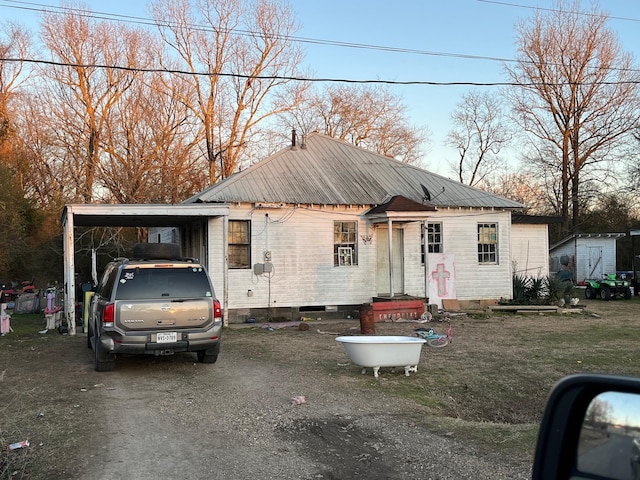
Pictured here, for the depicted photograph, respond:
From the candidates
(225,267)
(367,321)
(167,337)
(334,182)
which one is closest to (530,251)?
(334,182)

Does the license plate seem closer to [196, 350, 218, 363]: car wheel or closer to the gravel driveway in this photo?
the gravel driveway

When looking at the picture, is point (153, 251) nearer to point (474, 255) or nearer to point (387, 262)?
point (387, 262)

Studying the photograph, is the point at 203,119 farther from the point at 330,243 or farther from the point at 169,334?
the point at 169,334

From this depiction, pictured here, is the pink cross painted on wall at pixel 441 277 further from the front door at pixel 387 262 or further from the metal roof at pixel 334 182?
the metal roof at pixel 334 182

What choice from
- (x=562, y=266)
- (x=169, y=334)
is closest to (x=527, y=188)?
(x=562, y=266)

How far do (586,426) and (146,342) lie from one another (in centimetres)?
837

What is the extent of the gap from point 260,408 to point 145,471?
2.42 meters

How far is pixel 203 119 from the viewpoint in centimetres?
3488

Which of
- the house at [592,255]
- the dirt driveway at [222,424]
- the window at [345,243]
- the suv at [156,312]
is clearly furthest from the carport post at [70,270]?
the house at [592,255]

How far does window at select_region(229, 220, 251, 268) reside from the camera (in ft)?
57.1

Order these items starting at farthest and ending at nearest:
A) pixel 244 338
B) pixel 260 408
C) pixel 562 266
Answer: pixel 562 266 → pixel 244 338 → pixel 260 408

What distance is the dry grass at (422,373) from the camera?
627cm

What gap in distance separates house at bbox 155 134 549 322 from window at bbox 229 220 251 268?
0.09ft

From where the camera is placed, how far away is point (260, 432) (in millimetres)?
6449
